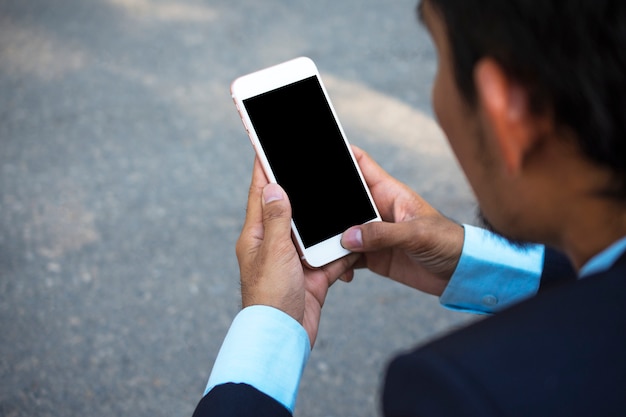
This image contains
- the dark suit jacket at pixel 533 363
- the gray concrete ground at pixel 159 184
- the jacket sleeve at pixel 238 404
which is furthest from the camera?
the gray concrete ground at pixel 159 184

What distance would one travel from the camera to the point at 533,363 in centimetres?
79

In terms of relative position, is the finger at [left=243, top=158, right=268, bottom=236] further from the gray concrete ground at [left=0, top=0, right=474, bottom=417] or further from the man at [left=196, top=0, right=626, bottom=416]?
the gray concrete ground at [left=0, top=0, right=474, bottom=417]

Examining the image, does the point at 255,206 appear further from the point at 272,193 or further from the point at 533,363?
the point at 533,363

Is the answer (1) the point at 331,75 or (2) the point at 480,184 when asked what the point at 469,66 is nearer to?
(2) the point at 480,184

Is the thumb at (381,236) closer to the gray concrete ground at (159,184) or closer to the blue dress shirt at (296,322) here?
the blue dress shirt at (296,322)

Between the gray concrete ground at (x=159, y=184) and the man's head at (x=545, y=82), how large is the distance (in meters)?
1.36

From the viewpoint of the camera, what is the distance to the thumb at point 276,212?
1396mm

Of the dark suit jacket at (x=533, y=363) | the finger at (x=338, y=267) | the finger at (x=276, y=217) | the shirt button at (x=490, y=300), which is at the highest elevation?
the finger at (x=276, y=217)

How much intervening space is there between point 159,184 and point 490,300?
1545 millimetres

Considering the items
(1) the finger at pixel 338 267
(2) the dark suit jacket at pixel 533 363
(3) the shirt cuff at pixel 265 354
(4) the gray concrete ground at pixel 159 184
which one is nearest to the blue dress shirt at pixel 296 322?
(3) the shirt cuff at pixel 265 354

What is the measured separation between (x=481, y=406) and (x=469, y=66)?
17.5 inches

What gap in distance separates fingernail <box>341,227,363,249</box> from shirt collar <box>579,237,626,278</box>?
63 centimetres

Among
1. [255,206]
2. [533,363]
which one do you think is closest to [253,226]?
[255,206]

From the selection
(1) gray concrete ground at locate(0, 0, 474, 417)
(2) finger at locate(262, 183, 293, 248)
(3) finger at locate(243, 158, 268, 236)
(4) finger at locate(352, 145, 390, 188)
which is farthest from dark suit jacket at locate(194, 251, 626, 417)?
(1) gray concrete ground at locate(0, 0, 474, 417)
